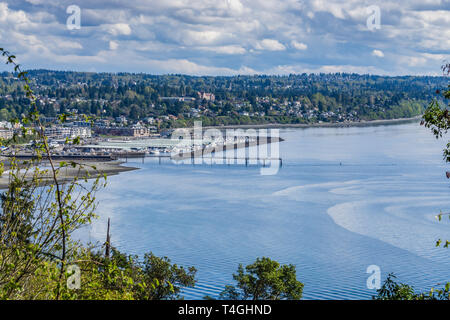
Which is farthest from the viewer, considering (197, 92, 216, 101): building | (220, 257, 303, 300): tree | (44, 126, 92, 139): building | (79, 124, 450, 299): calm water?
(197, 92, 216, 101): building

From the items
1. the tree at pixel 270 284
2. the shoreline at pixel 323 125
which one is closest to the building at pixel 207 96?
the shoreline at pixel 323 125

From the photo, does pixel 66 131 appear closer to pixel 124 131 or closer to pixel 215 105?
pixel 124 131

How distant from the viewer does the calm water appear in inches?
369

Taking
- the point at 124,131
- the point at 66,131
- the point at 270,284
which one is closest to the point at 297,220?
the point at 270,284

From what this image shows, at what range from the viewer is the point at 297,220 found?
13.4m

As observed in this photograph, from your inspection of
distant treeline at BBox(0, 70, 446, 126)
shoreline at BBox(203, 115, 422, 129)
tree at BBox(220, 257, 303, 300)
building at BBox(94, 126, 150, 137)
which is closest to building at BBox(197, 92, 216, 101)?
distant treeline at BBox(0, 70, 446, 126)

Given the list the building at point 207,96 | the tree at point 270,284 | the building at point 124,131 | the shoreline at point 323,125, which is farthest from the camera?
the building at point 207,96

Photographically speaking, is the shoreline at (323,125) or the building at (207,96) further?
the building at (207,96)

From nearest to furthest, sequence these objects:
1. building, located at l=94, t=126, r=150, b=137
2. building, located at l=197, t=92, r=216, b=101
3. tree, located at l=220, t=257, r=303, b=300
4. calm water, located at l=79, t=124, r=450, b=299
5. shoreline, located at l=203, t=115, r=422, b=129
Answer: tree, located at l=220, t=257, r=303, b=300 < calm water, located at l=79, t=124, r=450, b=299 < building, located at l=94, t=126, r=150, b=137 < shoreline, located at l=203, t=115, r=422, b=129 < building, located at l=197, t=92, r=216, b=101

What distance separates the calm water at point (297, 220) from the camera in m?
9.37

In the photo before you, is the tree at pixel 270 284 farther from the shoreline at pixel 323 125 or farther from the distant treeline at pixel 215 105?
the shoreline at pixel 323 125

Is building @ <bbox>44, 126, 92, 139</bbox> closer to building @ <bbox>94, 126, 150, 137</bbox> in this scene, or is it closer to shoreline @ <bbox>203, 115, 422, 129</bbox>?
building @ <bbox>94, 126, 150, 137</bbox>

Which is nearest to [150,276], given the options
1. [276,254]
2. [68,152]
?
[276,254]
